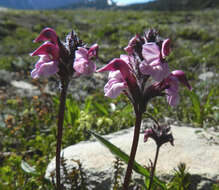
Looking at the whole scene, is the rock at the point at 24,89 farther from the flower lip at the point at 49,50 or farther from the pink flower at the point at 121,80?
the pink flower at the point at 121,80

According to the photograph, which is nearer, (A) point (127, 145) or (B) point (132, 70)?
(B) point (132, 70)

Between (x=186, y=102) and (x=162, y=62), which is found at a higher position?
(x=162, y=62)

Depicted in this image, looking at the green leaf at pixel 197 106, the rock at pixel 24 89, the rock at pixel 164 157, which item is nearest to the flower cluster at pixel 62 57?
the rock at pixel 164 157

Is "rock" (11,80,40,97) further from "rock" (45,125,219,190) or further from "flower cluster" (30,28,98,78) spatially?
"flower cluster" (30,28,98,78)

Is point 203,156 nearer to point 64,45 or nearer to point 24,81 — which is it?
point 64,45

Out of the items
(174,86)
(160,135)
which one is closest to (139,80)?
(174,86)

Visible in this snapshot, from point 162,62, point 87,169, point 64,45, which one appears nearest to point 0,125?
point 87,169
